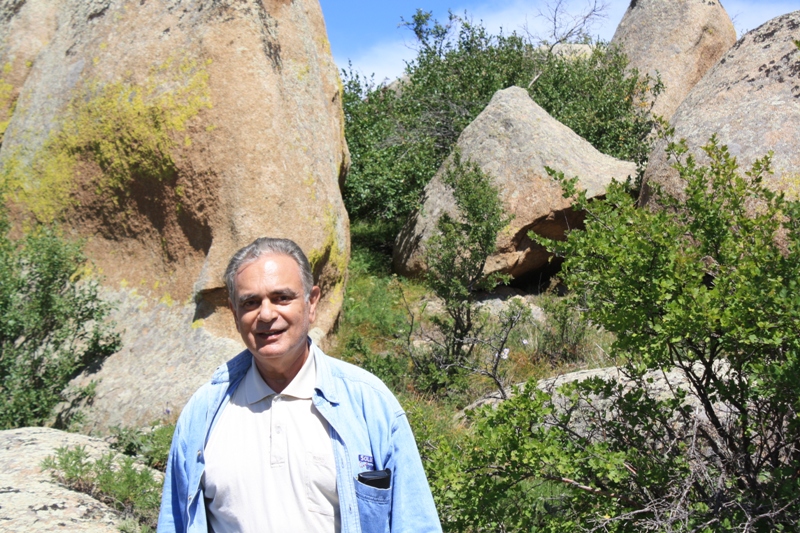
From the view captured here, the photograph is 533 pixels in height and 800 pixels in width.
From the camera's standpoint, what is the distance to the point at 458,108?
9.88m

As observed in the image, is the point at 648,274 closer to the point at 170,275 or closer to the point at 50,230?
the point at 170,275

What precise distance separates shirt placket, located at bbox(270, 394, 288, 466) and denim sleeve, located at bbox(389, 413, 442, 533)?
30cm

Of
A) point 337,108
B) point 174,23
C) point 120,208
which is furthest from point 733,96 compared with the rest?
point 120,208

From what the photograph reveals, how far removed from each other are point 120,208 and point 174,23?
1438mm

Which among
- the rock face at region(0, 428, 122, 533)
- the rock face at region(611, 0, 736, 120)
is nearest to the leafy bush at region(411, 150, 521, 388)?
the rock face at region(0, 428, 122, 533)

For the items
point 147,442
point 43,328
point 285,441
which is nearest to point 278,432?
point 285,441

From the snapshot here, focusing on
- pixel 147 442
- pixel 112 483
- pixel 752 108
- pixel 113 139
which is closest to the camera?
pixel 112 483

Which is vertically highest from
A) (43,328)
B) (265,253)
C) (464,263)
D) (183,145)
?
(183,145)

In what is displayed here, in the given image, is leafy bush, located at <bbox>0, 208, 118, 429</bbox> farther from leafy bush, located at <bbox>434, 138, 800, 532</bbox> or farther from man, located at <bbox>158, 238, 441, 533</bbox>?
man, located at <bbox>158, 238, 441, 533</bbox>

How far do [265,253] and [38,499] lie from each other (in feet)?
7.03

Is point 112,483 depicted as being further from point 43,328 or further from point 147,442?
point 43,328

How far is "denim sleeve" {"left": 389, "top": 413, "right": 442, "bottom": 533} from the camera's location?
2154 mm

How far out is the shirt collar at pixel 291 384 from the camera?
7.42 ft

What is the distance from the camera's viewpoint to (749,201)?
591 centimetres
